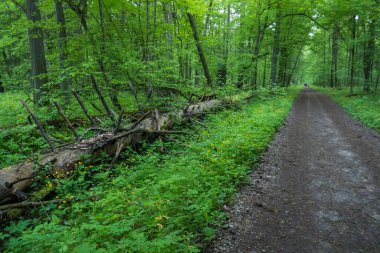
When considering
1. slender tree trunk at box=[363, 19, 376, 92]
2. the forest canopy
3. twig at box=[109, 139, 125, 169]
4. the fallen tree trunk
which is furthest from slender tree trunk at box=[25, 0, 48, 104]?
slender tree trunk at box=[363, 19, 376, 92]

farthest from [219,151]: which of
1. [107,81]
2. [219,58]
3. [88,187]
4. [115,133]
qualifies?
[219,58]

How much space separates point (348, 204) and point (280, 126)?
23.4 feet

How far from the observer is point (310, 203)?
4836 millimetres

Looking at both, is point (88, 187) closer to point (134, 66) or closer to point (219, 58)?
point (134, 66)

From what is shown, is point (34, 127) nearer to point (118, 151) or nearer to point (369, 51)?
point (118, 151)

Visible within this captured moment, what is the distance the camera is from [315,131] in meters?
10.9

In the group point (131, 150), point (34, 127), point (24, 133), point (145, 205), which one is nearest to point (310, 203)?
point (145, 205)

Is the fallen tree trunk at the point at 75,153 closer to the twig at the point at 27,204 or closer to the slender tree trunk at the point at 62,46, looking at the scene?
the twig at the point at 27,204

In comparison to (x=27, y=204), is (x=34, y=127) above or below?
above

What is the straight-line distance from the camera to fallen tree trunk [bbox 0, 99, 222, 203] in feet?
15.1

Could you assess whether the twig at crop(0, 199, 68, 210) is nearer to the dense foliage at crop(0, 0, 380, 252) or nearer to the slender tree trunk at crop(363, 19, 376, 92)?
the dense foliage at crop(0, 0, 380, 252)

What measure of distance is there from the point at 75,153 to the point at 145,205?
2.72 meters

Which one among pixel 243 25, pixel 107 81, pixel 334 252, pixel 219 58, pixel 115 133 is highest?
pixel 243 25

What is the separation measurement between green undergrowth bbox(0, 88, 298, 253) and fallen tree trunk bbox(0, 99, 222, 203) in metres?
0.35
